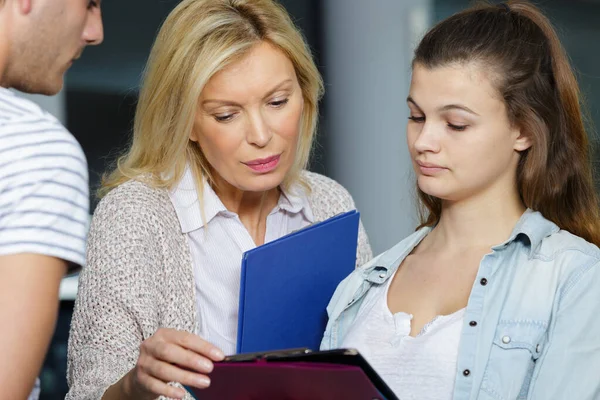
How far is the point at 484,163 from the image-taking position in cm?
159

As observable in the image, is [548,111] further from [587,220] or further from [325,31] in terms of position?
[325,31]

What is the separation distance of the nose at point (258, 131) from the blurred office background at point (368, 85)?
1.55 metres

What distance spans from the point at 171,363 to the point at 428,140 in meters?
0.59

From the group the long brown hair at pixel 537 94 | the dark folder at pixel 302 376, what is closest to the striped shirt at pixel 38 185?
the dark folder at pixel 302 376

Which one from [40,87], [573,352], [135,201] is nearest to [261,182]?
[135,201]

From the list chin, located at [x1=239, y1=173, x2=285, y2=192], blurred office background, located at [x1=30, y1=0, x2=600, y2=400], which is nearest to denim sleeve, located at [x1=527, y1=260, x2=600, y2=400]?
chin, located at [x1=239, y1=173, x2=285, y2=192]

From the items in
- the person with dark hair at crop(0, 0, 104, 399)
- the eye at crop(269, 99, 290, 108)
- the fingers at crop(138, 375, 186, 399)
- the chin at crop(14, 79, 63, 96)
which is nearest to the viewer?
the person with dark hair at crop(0, 0, 104, 399)

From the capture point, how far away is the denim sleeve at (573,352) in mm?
1398

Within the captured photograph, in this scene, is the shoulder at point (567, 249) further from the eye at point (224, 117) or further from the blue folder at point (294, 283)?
the eye at point (224, 117)

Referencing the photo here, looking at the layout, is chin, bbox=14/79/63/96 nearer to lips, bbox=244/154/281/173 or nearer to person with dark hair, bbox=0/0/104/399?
person with dark hair, bbox=0/0/104/399

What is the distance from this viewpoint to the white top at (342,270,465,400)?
1535 millimetres

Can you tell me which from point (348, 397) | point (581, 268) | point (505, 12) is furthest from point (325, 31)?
point (348, 397)

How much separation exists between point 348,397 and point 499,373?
369 millimetres

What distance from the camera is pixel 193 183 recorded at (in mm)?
2064
